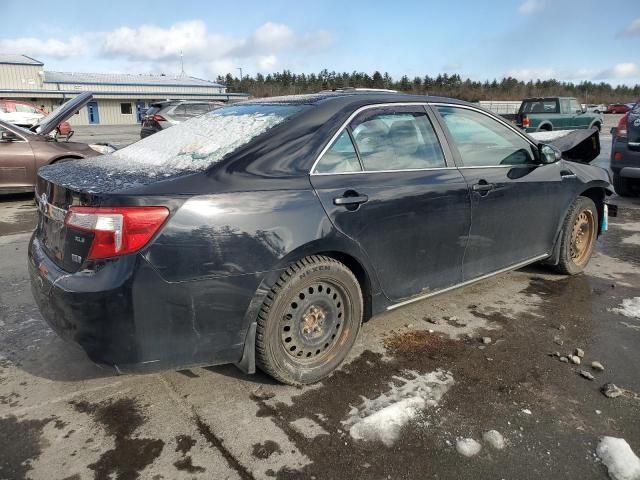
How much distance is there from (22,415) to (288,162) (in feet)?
6.23

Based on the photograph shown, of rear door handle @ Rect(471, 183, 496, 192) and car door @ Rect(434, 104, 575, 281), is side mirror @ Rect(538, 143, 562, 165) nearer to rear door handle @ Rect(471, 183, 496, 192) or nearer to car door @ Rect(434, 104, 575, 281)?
car door @ Rect(434, 104, 575, 281)

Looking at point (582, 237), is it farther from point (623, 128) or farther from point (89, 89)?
point (89, 89)

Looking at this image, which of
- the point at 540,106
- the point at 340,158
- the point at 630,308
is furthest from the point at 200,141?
the point at 540,106

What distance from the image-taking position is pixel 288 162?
271 centimetres

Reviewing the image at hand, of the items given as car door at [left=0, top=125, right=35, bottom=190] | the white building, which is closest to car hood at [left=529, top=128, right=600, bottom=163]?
car door at [left=0, top=125, right=35, bottom=190]

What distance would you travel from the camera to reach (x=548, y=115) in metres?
19.2

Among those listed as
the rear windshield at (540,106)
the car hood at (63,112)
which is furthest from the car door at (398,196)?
the rear windshield at (540,106)

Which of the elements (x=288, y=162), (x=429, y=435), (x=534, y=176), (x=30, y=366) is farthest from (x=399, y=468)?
(x=534, y=176)

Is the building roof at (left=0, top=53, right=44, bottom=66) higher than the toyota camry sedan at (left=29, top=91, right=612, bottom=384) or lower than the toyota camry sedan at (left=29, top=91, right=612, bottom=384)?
higher

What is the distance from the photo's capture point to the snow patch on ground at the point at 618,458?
2.18 metres

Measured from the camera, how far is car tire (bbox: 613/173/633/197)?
28.2ft

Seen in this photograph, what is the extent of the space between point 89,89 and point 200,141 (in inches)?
2068

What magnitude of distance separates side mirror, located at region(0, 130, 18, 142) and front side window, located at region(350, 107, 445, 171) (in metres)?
7.51

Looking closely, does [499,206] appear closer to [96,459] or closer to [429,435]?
[429,435]
